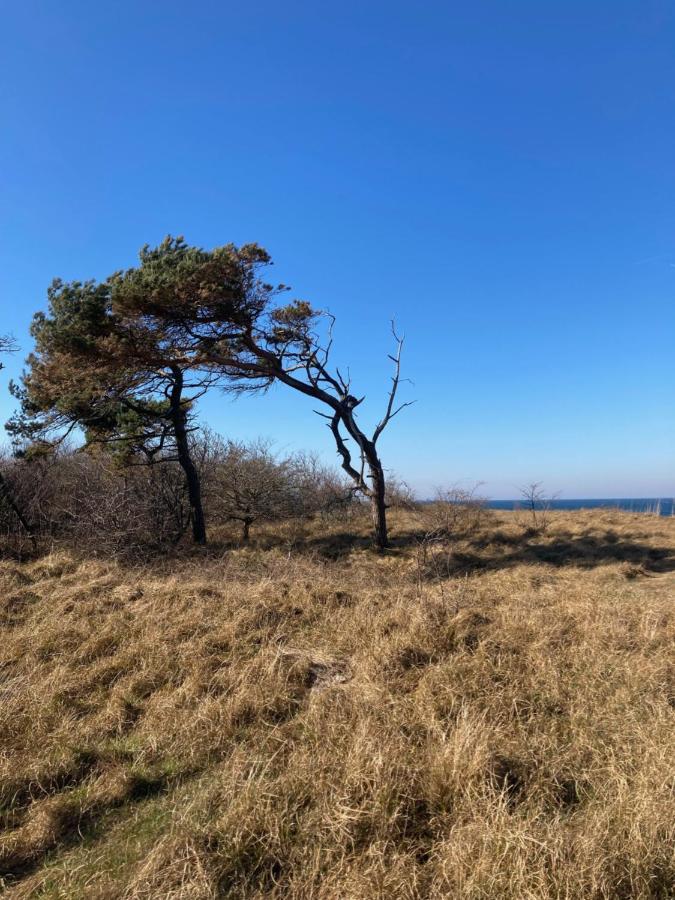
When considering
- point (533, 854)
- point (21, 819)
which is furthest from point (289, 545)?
point (533, 854)

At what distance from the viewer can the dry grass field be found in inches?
92.7

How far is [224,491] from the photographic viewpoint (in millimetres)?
16438

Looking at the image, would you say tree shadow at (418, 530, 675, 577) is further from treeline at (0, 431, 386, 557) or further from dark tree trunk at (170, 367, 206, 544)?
dark tree trunk at (170, 367, 206, 544)

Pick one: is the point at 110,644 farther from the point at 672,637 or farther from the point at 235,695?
the point at 672,637

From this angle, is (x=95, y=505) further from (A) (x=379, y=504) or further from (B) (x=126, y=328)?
(A) (x=379, y=504)

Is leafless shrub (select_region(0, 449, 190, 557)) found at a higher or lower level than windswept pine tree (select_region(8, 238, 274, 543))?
lower

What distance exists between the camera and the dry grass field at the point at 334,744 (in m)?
2.35

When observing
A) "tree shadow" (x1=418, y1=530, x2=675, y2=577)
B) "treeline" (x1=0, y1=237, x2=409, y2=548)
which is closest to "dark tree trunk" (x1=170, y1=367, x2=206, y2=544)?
"treeline" (x1=0, y1=237, x2=409, y2=548)

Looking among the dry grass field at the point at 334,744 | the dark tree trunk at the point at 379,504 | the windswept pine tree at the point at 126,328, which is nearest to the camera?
the dry grass field at the point at 334,744

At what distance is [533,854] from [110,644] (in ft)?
14.8

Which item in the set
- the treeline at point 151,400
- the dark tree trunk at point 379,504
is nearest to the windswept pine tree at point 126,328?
the treeline at point 151,400

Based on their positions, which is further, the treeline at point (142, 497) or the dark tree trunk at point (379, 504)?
the dark tree trunk at point (379, 504)

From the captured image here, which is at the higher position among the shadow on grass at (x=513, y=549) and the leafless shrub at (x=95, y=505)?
the leafless shrub at (x=95, y=505)

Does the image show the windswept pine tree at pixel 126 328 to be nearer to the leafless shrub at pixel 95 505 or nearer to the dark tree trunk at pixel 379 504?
the leafless shrub at pixel 95 505
